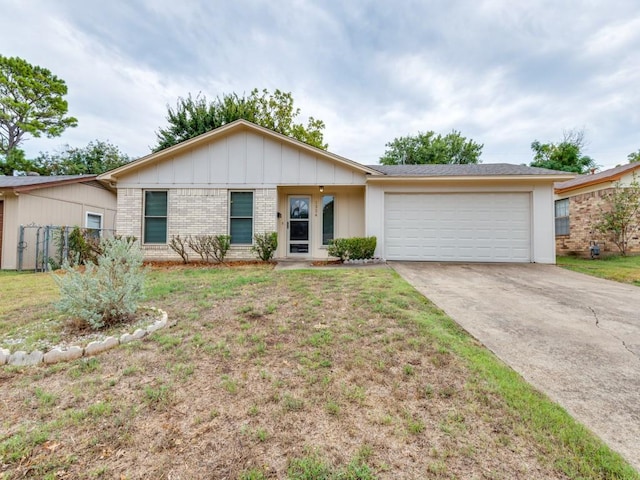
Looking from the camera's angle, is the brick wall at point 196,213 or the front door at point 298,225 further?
the front door at point 298,225

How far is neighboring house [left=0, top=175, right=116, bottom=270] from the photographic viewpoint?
30.7 ft

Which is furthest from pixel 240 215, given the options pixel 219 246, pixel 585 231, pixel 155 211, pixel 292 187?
pixel 585 231

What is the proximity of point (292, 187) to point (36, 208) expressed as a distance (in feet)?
29.2

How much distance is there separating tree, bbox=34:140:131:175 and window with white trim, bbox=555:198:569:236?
34371 millimetres

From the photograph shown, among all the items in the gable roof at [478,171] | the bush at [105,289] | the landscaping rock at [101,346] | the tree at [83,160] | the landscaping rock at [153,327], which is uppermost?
the tree at [83,160]

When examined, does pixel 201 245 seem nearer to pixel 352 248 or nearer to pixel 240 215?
pixel 240 215

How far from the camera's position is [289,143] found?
983 centimetres

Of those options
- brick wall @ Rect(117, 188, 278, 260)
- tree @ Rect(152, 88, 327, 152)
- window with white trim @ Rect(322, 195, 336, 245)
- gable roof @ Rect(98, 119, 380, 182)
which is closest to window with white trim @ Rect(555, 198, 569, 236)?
gable roof @ Rect(98, 119, 380, 182)

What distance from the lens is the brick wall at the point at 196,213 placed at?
991cm

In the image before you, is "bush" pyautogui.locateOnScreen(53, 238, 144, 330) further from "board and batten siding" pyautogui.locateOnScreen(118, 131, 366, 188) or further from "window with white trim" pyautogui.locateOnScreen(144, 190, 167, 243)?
"window with white trim" pyautogui.locateOnScreen(144, 190, 167, 243)

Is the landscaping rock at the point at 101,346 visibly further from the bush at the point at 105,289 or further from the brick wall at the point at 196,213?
the brick wall at the point at 196,213

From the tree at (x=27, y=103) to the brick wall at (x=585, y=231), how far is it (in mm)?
35725

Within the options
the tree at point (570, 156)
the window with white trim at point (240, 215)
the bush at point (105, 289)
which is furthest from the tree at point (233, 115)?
the tree at point (570, 156)

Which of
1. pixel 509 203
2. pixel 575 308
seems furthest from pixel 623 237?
pixel 575 308
